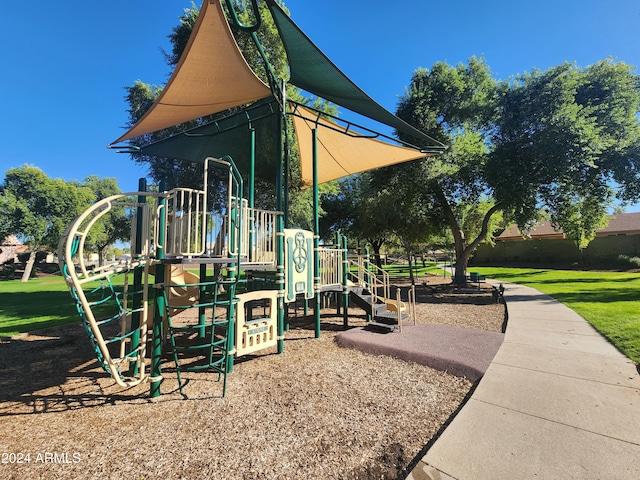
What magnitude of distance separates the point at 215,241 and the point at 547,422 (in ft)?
16.4

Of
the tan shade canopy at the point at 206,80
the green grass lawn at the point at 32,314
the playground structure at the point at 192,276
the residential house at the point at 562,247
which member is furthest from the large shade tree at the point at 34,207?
the residential house at the point at 562,247

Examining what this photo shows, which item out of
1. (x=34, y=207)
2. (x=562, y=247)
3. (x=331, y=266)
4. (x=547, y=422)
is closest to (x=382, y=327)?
(x=331, y=266)

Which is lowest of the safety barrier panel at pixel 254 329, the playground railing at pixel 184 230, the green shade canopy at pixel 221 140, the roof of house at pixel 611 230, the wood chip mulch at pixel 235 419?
the wood chip mulch at pixel 235 419

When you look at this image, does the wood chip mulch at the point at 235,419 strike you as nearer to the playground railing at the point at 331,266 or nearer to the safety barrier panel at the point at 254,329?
the safety barrier panel at the point at 254,329

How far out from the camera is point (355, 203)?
25359 millimetres

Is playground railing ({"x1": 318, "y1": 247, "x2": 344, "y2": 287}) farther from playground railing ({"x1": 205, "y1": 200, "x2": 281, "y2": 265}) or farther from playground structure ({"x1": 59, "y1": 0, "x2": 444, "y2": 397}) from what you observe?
playground railing ({"x1": 205, "y1": 200, "x2": 281, "y2": 265})

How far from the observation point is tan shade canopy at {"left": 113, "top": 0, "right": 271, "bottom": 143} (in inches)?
176

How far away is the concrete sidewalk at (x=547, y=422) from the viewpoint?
2570mm

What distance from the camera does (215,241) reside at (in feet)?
16.6

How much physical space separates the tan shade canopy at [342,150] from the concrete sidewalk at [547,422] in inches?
247

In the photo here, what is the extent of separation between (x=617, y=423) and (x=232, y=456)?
159 inches

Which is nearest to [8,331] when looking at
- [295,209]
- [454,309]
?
[295,209]

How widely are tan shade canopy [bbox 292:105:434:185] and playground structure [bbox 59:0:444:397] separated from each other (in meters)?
0.07

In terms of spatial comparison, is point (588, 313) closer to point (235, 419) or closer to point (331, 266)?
point (331, 266)
